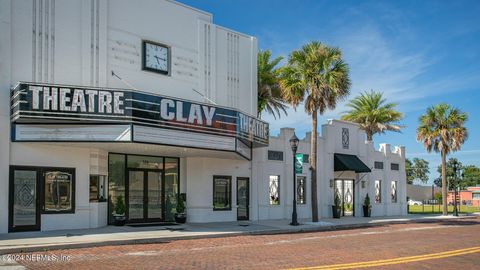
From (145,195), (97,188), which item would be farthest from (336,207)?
(97,188)

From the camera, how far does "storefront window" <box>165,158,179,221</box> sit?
2470 cm

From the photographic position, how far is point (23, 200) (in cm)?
1895

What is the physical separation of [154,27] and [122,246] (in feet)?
36.4

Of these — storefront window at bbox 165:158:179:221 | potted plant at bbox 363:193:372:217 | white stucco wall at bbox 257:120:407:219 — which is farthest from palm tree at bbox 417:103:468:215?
storefront window at bbox 165:158:179:221

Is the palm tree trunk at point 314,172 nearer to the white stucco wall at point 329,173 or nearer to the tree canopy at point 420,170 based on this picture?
the white stucco wall at point 329,173

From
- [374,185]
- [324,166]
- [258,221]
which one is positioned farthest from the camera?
[374,185]

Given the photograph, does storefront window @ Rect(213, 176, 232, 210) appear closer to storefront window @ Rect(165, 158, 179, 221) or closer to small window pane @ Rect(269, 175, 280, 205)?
storefront window @ Rect(165, 158, 179, 221)

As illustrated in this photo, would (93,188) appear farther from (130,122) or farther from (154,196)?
(130,122)

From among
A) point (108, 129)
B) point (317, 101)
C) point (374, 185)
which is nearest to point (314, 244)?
point (108, 129)

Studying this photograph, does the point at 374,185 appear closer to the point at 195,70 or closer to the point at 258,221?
the point at 258,221

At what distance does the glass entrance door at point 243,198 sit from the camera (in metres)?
27.2

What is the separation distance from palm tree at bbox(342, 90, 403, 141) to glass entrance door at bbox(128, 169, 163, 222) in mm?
25888

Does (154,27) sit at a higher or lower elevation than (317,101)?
higher

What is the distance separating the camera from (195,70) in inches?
987
